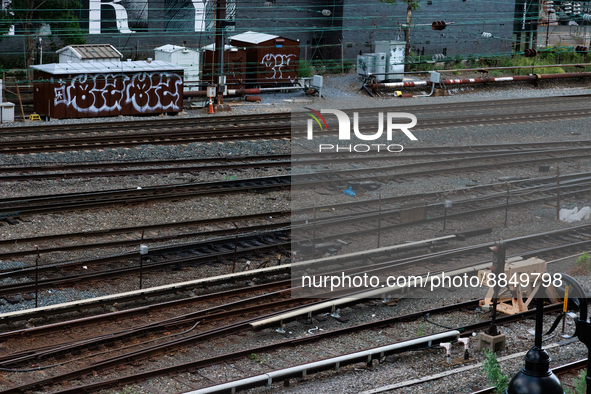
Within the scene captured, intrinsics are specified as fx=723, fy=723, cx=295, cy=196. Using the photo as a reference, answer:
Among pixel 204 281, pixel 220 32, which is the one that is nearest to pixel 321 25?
pixel 220 32

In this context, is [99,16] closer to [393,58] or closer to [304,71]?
[304,71]

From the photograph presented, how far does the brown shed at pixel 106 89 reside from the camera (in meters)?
27.4

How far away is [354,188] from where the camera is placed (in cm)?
1966

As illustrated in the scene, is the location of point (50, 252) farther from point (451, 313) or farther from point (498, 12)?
point (498, 12)

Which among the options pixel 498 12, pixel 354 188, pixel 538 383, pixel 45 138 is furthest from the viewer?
pixel 498 12

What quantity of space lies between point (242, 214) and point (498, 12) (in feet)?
125

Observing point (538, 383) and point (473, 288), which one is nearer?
point (538, 383)

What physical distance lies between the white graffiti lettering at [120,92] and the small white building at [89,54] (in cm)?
175

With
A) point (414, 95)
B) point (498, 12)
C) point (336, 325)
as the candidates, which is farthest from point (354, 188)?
point (498, 12)

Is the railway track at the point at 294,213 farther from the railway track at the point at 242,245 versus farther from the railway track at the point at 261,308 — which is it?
the railway track at the point at 261,308

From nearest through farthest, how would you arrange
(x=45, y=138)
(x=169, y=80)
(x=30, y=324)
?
1. (x=30, y=324)
2. (x=45, y=138)
3. (x=169, y=80)

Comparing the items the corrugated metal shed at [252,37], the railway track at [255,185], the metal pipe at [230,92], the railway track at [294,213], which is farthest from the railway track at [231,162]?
the corrugated metal shed at [252,37]

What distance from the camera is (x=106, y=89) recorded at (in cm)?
2831

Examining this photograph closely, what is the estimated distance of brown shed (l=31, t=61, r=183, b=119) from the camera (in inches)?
1078
